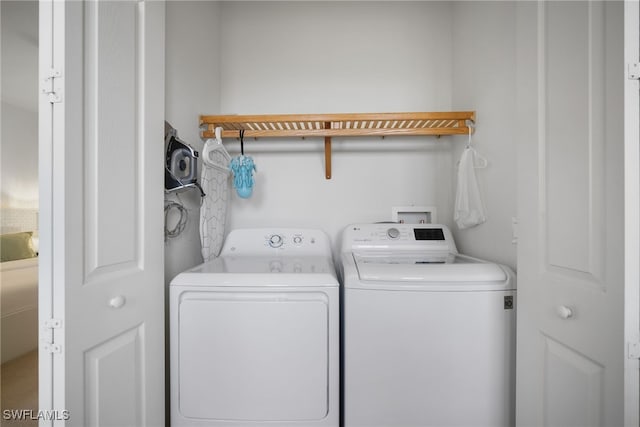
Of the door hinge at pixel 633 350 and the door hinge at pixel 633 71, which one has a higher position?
the door hinge at pixel 633 71

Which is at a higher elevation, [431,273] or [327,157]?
[327,157]

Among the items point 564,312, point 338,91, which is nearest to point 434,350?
point 564,312

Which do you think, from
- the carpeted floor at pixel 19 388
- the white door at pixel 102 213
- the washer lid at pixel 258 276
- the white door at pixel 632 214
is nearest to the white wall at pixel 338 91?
the washer lid at pixel 258 276

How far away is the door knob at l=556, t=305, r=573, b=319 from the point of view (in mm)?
843

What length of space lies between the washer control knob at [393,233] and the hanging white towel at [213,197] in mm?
1111

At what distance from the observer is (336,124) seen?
187cm

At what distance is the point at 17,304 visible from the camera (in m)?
0.95

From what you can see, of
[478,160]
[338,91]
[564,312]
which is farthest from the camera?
[338,91]

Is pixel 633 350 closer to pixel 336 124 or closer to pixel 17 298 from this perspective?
pixel 336 124

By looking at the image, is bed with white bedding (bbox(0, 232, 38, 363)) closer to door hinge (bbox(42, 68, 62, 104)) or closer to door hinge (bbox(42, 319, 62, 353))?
door hinge (bbox(42, 319, 62, 353))

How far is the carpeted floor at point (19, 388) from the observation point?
0.91m

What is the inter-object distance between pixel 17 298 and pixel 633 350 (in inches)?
71.5

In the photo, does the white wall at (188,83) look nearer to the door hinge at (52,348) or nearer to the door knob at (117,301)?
the door knob at (117,301)

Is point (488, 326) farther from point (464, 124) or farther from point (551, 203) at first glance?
point (464, 124)
